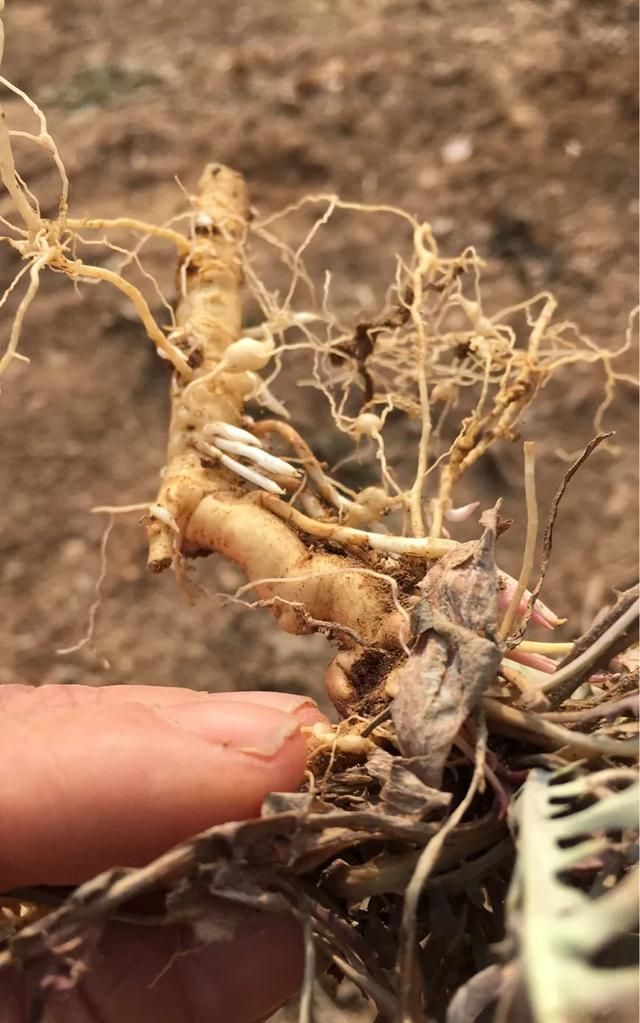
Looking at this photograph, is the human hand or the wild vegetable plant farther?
the human hand

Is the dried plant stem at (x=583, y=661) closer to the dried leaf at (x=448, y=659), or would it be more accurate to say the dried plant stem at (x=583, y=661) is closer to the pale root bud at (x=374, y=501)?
the dried leaf at (x=448, y=659)

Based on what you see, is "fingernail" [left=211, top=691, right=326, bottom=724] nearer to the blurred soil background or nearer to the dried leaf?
the dried leaf

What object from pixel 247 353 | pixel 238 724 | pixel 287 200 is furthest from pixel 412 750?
pixel 287 200

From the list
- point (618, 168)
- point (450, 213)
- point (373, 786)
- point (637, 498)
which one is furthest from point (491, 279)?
point (373, 786)

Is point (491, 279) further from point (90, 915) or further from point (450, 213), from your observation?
point (90, 915)

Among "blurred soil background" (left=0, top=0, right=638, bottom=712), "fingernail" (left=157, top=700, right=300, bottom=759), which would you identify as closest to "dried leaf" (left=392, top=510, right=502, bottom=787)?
"fingernail" (left=157, top=700, right=300, bottom=759)

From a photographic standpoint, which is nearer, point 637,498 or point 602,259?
point 637,498

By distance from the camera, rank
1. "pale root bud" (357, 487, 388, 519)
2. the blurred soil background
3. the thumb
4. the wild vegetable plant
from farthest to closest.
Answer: the blurred soil background, "pale root bud" (357, 487, 388, 519), the thumb, the wild vegetable plant
